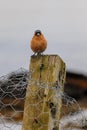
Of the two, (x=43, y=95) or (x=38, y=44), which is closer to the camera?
(x=43, y=95)

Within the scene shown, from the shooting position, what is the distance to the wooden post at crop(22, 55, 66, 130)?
2174mm

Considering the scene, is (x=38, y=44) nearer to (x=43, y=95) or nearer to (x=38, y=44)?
(x=38, y=44)

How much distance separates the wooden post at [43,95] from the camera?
2174 millimetres

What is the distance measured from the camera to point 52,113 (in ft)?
7.29

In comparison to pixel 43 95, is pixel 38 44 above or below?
above

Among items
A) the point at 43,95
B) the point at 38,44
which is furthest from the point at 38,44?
the point at 43,95

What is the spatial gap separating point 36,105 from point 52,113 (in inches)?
3.8

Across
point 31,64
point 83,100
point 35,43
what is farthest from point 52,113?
point 83,100

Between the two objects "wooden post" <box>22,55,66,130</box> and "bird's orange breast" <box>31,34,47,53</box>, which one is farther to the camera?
"bird's orange breast" <box>31,34,47,53</box>

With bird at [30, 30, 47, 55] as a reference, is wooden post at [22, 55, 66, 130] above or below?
below

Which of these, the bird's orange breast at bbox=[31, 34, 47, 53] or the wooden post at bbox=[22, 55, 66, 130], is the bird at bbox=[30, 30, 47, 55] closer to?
the bird's orange breast at bbox=[31, 34, 47, 53]

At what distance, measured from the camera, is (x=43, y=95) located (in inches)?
86.2

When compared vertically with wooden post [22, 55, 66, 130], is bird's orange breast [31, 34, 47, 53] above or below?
above

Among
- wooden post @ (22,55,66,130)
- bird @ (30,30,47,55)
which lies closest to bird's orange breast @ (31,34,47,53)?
bird @ (30,30,47,55)
